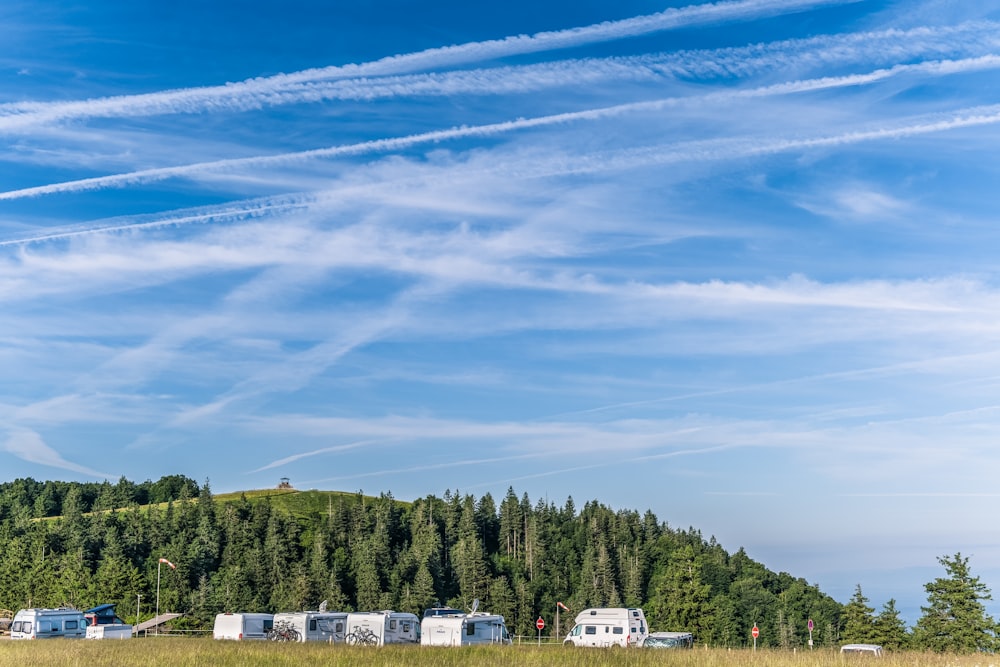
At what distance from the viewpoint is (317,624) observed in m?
61.7

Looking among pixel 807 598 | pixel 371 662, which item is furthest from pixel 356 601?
pixel 371 662

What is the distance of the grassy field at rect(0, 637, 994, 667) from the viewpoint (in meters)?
31.8

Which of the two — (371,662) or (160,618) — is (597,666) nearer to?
(371,662)

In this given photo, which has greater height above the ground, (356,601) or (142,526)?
(142,526)

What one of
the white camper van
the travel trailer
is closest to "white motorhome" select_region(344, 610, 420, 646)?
the white camper van

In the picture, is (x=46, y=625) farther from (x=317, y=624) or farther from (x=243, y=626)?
(x=317, y=624)

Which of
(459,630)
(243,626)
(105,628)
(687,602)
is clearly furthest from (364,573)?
(459,630)

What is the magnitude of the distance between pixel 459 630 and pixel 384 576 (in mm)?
100495

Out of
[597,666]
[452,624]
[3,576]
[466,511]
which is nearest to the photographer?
[597,666]

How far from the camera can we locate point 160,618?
323 feet

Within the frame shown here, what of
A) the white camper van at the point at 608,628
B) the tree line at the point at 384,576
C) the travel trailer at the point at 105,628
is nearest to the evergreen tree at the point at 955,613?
the tree line at the point at 384,576

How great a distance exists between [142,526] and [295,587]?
37.9m

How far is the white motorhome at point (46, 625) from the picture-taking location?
67625mm

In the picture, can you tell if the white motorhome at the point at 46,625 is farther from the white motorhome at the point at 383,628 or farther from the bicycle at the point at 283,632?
the white motorhome at the point at 383,628
